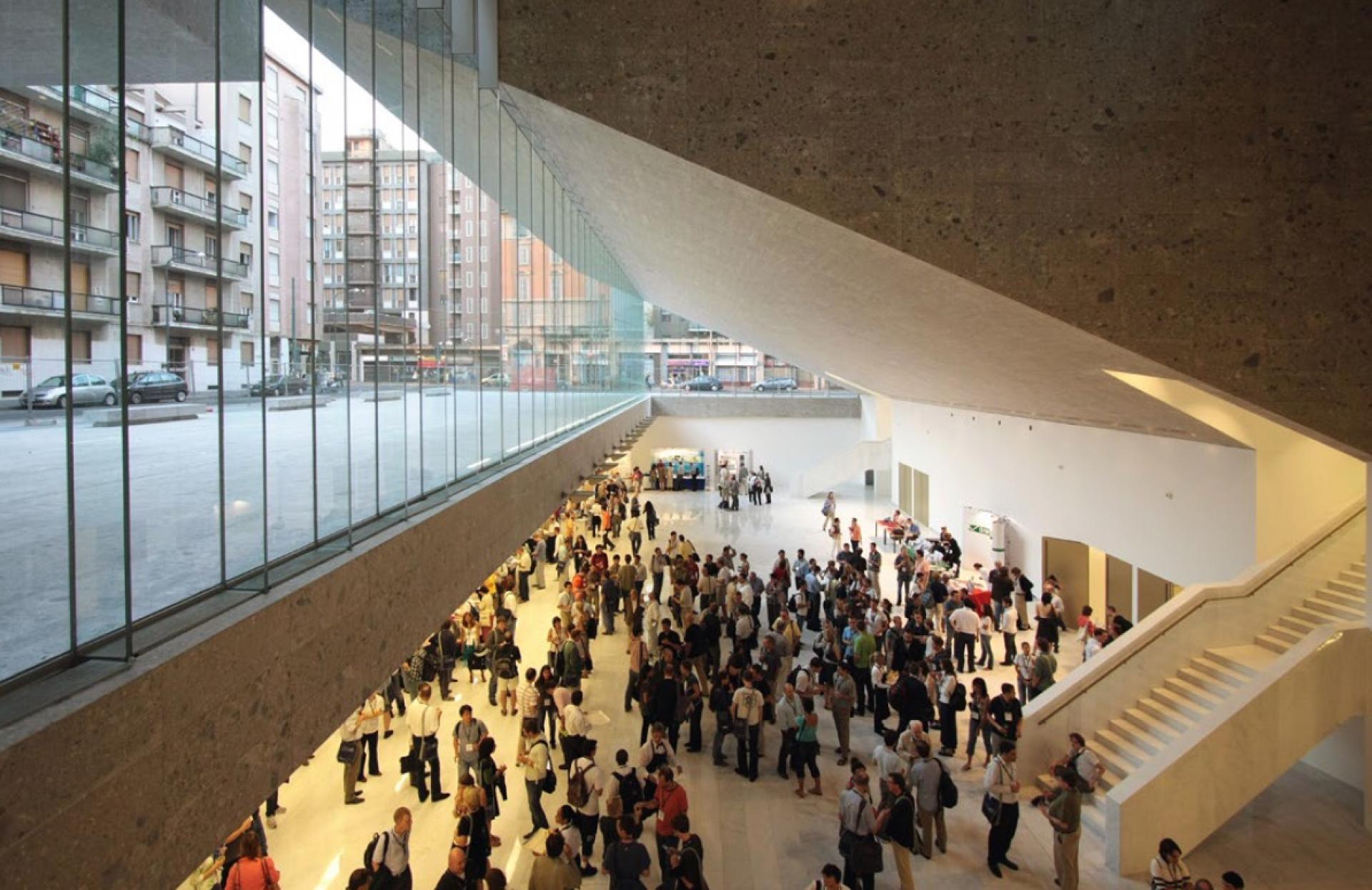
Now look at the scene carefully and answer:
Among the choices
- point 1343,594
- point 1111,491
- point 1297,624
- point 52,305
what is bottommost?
point 1297,624

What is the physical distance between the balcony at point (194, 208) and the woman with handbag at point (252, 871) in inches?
162

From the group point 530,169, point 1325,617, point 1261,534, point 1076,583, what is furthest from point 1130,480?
point 530,169

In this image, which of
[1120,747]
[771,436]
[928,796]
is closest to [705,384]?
[771,436]

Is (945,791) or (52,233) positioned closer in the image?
(52,233)

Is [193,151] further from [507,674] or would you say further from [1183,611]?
[1183,611]

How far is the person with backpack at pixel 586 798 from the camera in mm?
7508

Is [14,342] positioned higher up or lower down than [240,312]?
lower down

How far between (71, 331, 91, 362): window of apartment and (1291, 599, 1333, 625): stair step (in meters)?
11.4

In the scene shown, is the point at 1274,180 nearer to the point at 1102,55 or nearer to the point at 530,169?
the point at 1102,55

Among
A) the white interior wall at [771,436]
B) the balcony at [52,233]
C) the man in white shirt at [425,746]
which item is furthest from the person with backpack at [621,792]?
the white interior wall at [771,436]

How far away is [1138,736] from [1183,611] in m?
1.56

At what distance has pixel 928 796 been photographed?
303 inches

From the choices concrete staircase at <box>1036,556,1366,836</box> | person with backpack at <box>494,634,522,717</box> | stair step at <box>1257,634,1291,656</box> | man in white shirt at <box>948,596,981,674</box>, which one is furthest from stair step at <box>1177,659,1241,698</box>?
person with backpack at <box>494,634,522,717</box>

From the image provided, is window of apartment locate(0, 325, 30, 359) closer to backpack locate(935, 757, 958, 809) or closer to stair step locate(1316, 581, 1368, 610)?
backpack locate(935, 757, 958, 809)
